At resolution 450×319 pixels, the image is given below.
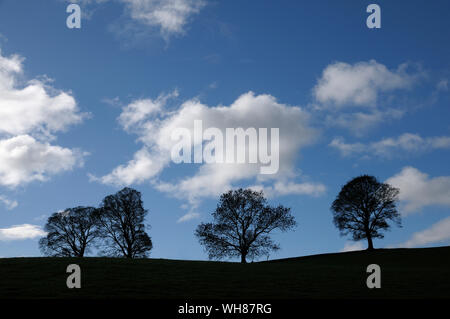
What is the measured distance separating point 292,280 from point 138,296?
1048 centimetres

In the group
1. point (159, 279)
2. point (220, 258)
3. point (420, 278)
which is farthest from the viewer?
point (220, 258)

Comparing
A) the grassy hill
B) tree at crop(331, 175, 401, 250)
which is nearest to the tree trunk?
tree at crop(331, 175, 401, 250)

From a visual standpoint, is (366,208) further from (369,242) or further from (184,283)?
(184,283)

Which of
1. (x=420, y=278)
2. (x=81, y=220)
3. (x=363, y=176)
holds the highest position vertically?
(x=363, y=176)

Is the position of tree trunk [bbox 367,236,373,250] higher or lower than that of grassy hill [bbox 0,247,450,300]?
higher

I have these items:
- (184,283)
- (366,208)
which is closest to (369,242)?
(366,208)

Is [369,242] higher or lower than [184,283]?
higher

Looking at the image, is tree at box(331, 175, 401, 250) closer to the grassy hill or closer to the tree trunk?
the tree trunk

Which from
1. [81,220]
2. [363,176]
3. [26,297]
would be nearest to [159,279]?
[26,297]

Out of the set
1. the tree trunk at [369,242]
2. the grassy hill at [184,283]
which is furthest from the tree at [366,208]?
the grassy hill at [184,283]

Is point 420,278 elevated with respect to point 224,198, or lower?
lower

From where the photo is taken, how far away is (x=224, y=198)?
54.8m
